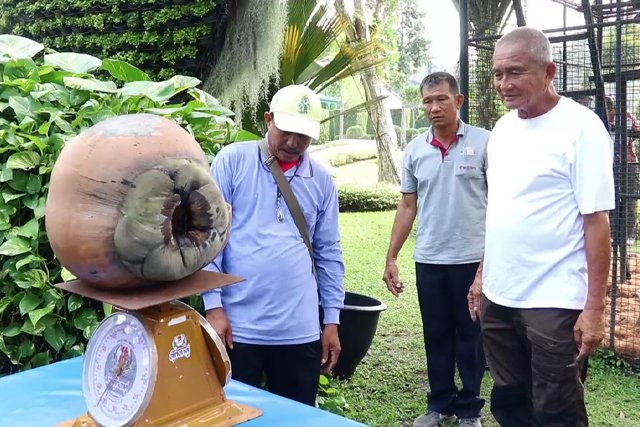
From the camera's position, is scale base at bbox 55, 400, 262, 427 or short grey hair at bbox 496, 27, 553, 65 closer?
scale base at bbox 55, 400, 262, 427

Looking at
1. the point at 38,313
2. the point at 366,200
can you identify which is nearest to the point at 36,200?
the point at 38,313

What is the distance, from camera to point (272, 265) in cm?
230

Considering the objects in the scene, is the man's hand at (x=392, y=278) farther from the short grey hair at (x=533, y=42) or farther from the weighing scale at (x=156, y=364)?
the weighing scale at (x=156, y=364)

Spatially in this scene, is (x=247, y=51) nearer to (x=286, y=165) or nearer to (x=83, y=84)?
(x=83, y=84)

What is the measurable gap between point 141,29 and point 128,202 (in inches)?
122

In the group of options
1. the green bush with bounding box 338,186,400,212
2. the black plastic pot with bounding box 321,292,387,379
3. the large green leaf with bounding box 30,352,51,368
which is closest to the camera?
the large green leaf with bounding box 30,352,51,368

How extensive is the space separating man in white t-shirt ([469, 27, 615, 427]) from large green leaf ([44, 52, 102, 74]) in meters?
1.75

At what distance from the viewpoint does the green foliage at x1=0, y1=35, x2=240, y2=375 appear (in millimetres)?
2379

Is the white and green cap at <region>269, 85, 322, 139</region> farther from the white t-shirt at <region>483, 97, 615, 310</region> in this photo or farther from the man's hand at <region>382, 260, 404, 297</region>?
the man's hand at <region>382, 260, 404, 297</region>

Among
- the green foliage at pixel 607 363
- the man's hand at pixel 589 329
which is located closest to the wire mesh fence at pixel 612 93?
the green foliage at pixel 607 363

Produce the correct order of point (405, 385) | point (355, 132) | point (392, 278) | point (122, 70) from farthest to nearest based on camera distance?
1. point (355, 132)
2. point (405, 385)
3. point (392, 278)
4. point (122, 70)

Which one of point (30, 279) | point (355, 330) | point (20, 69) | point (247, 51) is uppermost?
point (247, 51)

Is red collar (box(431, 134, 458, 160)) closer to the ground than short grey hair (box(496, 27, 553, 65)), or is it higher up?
closer to the ground

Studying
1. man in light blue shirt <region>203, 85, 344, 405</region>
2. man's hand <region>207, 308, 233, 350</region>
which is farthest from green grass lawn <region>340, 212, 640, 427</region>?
man's hand <region>207, 308, 233, 350</region>
